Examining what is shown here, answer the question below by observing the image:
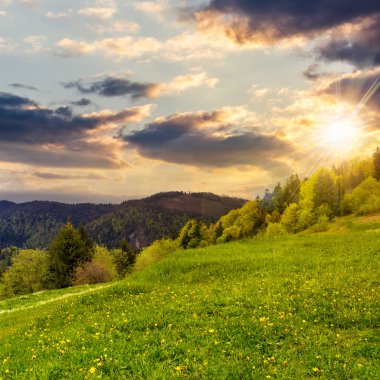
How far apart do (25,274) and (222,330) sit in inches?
3604

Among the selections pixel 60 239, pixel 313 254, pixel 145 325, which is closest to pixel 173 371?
pixel 145 325

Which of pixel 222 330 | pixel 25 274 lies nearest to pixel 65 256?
pixel 25 274

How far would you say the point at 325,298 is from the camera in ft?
51.6

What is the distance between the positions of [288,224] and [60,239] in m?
55.9

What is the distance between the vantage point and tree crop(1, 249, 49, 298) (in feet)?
299

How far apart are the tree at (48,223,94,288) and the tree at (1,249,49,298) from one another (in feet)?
34.1

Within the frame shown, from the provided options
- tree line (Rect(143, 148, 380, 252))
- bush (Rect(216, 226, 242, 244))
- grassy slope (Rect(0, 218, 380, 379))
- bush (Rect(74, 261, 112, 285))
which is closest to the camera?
grassy slope (Rect(0, 218, 380, 379))

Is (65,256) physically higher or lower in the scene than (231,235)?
lower

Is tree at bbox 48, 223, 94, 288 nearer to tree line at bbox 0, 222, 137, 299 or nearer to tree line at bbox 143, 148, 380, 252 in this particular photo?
tree line at bbox 0, 222, 137, 299

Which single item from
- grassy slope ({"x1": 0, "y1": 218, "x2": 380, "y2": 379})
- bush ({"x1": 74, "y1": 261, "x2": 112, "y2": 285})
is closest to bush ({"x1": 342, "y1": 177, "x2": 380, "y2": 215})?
bush ({"x1": 74, "y1": 261, "x2": 112, "y2": 285})

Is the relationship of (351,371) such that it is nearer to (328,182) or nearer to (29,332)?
(29,332)

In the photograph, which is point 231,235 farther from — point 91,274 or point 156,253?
point 91,274

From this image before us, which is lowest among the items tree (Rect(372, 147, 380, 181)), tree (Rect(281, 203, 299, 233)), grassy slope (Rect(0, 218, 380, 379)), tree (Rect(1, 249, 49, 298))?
tree (Rect(1, 249, 49, 298))

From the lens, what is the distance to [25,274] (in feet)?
303
